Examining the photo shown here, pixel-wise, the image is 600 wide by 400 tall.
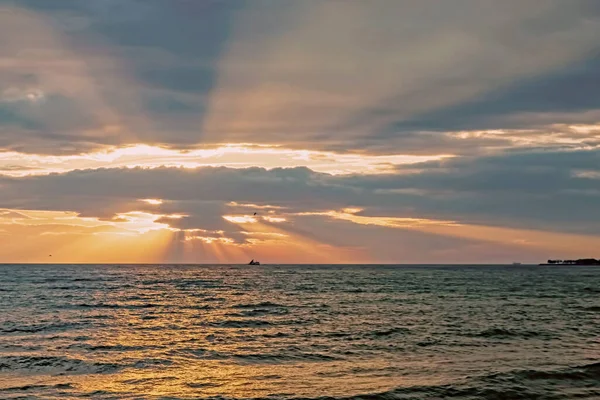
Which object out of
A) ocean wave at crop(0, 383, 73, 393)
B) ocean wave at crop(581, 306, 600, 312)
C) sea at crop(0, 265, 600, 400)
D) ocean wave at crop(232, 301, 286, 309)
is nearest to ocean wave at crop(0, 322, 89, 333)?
sea at crop(0, 265, 600, 400)

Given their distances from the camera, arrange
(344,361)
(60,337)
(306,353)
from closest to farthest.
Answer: (344,361)
(306,353)
(60,337)

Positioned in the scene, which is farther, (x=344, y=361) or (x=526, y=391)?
(x=344, y=361)

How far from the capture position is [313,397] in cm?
2161

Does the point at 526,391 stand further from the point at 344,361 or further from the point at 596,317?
the point at 596,317

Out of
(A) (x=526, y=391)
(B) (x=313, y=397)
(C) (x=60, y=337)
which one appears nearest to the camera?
(B) (x=313, y=397)

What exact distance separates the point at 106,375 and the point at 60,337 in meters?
13.4

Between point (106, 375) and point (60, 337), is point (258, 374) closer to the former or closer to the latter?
point (106, 375)

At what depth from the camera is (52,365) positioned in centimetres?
2795

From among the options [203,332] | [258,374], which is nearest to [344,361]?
[258,374]

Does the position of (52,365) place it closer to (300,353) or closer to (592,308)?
(300,353)

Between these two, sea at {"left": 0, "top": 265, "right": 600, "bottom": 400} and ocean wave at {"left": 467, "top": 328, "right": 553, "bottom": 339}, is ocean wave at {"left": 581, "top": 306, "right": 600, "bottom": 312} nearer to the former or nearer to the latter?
sea at {"left": 0, "top": 265, "right": 600, "bottom": 400}

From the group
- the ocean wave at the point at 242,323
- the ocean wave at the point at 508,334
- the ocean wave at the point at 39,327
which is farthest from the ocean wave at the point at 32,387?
the ocean wave at the point at 508,334

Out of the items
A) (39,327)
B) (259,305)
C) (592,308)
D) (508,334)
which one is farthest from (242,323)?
(592,308)

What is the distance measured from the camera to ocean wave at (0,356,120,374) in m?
26.9
